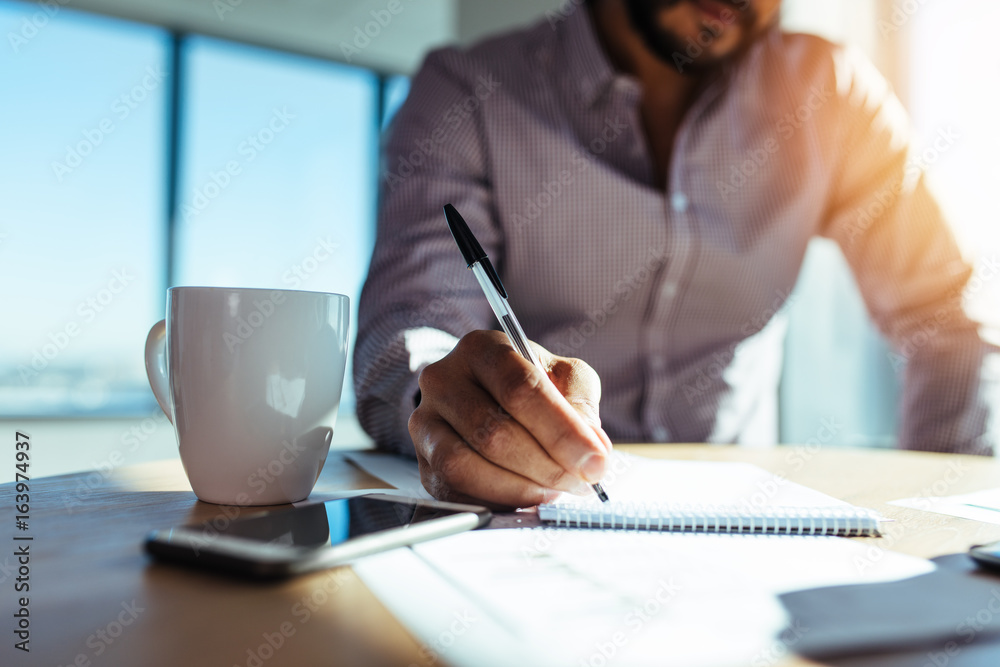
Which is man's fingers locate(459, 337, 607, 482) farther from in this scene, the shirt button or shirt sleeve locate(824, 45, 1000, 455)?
shirt sleeve locate(824, 45, 1000, 455)

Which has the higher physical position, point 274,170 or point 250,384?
point 274,170

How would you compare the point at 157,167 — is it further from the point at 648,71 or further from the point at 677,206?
the point at 677,206

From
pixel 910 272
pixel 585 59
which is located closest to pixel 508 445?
pixel 585 59

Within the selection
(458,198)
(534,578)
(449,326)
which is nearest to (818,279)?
(458,198)

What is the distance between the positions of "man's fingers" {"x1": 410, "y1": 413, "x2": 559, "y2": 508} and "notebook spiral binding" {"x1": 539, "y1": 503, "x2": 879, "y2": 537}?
5 cm

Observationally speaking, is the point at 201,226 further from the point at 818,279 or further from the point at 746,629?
the point at 746,629

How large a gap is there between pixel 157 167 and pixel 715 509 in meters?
4.31

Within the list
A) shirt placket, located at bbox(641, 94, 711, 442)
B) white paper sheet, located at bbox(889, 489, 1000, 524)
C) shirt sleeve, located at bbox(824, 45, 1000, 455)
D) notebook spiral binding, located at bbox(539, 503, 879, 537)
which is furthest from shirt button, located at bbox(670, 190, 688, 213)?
notebook spiral binding, located at bbox(539, 503, 879, 537)

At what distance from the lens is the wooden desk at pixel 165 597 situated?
218 millimetres

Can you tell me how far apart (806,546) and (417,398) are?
37 centimetres

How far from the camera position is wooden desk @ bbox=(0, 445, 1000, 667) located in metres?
0.22

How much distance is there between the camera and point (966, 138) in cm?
147

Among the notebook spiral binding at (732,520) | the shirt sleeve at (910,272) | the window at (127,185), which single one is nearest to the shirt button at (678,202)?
the shirt sleeve at (910,272)

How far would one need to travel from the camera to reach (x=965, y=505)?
0.48 metres
